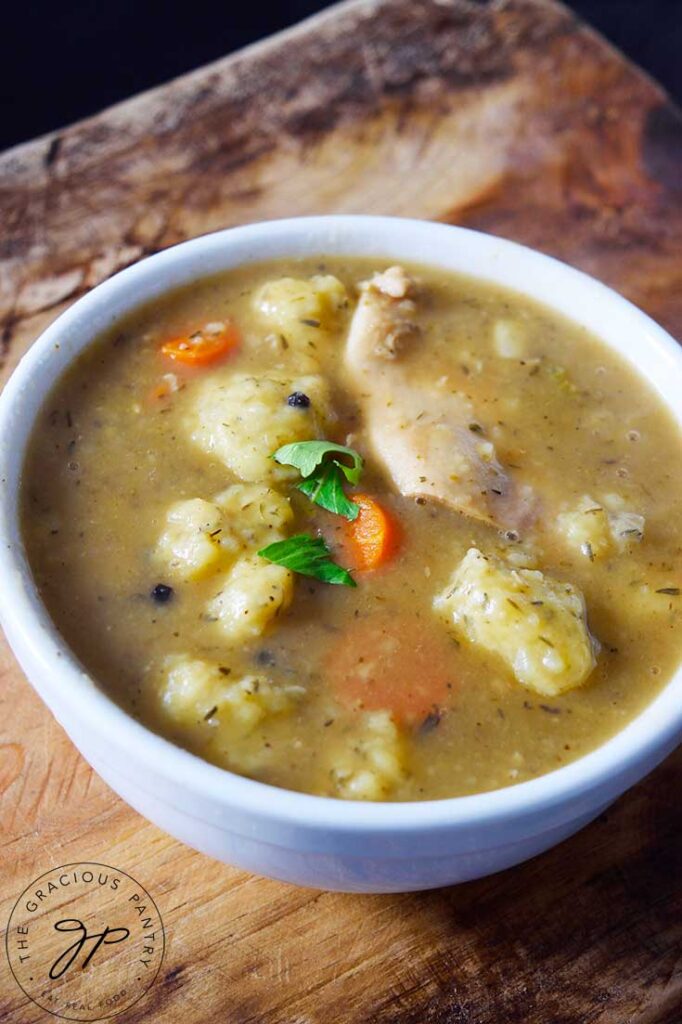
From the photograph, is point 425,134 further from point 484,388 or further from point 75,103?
point 75,103

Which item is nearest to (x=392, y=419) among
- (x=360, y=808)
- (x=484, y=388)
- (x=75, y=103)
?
(x=484, y=388)

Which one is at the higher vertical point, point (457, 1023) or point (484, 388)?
point (484, 388)

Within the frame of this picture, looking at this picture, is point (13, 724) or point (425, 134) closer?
point (13, 724)

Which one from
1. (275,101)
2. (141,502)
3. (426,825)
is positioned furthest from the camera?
(275,101)

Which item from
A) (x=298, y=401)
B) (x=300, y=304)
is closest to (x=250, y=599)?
(x=298, y=401)

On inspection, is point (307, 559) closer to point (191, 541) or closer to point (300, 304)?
point (191, 541)

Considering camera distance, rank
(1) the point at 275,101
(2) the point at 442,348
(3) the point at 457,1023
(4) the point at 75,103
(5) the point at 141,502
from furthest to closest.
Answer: (4) the point at 75,103 < (1) the point at 275,101 < (2) the point at 442,348 < (5) the point at 141,502 < (3) the point at 457,1023

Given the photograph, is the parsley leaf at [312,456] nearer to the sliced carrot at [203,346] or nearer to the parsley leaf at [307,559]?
the parsley leaf at [307,559]
